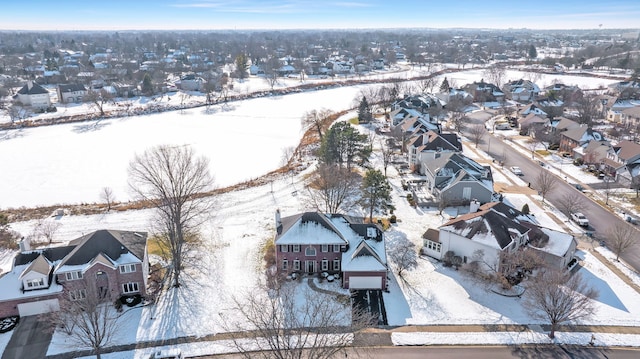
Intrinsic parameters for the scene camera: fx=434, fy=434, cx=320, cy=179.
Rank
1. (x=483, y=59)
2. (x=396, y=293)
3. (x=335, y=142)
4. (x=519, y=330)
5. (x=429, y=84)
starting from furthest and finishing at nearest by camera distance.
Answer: (x=483, y=59)
(x=429, y=84)
(x=335, y=142)
(x=396, y=293)
(x=519, y=330)

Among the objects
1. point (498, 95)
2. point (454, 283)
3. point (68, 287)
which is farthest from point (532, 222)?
point (498, 95)

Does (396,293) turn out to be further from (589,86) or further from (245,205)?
(589,86)

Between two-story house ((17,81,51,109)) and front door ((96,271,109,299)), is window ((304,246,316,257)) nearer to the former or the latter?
front door ((96,271,109,299))

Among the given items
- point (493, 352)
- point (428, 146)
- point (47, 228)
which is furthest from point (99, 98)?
point (493, 352)

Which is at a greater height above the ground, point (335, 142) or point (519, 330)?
point (335, 142)

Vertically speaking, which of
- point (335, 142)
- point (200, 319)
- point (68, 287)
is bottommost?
point (200, 319)

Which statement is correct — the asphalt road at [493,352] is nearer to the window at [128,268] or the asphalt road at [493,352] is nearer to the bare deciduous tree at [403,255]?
the bare deciduous tree at [403,255]

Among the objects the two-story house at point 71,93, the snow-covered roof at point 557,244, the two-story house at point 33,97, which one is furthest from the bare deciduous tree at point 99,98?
the snow-covered roof at point 557,244
